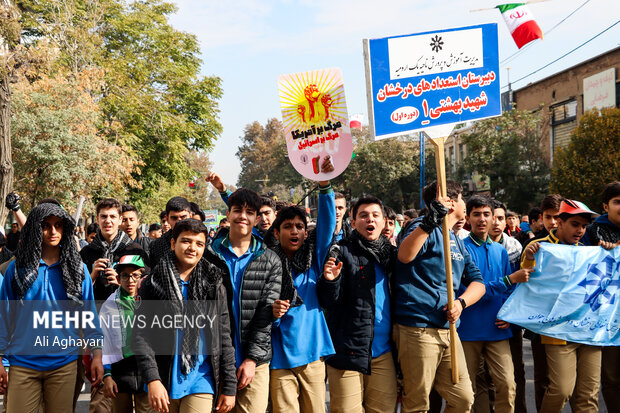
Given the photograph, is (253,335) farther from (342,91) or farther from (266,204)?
(266,204)

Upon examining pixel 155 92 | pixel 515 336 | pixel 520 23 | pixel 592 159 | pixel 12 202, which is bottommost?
pixel 515 336

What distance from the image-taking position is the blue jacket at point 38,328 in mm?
3930

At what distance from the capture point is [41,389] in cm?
398

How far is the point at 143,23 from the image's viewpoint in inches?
1053

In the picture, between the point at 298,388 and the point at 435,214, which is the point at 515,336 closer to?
the point at 435,214

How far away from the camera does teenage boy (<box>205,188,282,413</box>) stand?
374 cm

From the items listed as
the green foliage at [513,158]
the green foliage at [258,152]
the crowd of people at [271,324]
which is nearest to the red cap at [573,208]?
the crowd of people at [271,324]

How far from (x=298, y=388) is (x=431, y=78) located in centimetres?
245

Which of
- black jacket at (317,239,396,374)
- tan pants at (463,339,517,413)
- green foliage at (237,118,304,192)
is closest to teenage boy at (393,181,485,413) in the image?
black jacket at (317,239,396,374)

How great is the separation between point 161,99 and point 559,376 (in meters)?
24.1

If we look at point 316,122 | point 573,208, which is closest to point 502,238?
point 573,208

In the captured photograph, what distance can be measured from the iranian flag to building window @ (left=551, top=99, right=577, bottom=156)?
2537 centimetres

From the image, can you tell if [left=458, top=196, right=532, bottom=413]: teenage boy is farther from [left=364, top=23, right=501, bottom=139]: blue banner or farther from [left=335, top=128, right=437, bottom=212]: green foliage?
[left=335, top=128, right=437, bottom=212]: green foliage

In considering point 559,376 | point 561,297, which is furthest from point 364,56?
point 559,376
